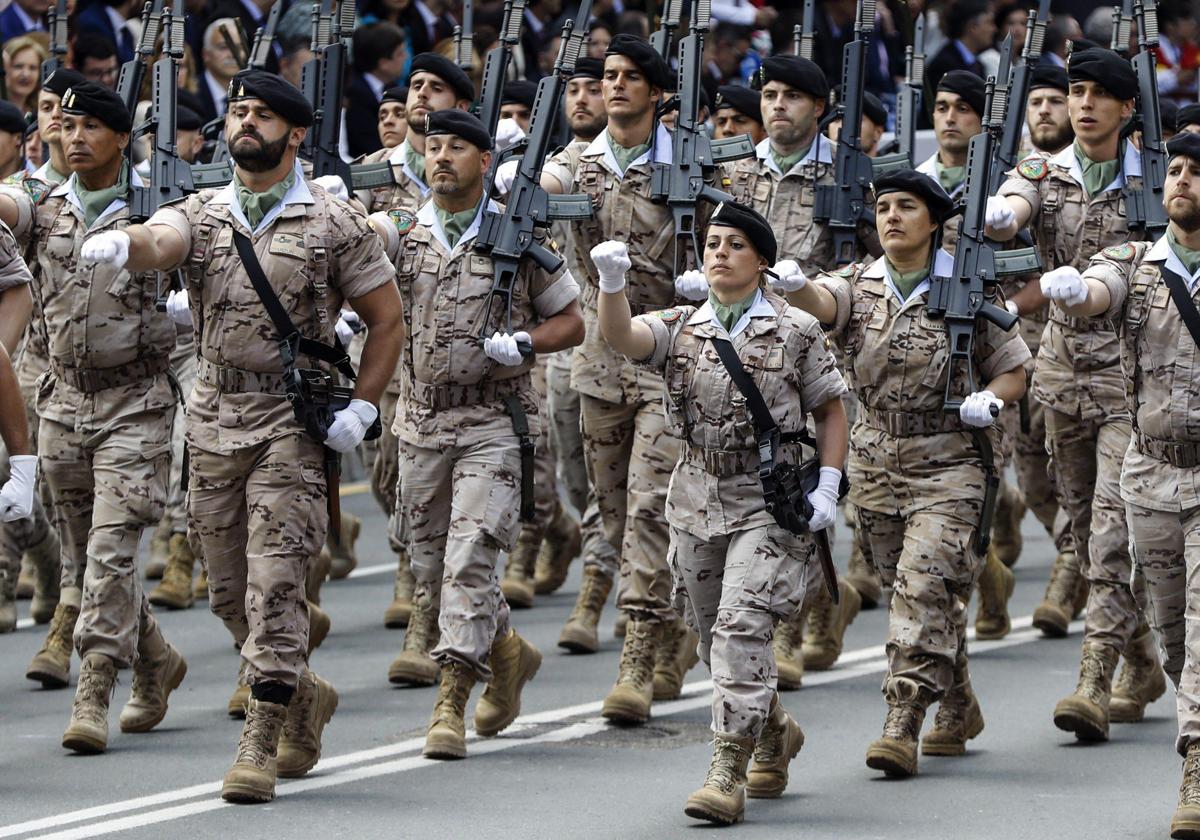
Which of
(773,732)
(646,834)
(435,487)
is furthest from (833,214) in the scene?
(646,834)

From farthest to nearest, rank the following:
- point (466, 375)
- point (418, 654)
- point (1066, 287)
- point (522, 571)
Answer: point (522, 571) < point (418, 654) < point (466, 375) < point (1066, 287)

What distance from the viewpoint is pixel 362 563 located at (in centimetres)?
1409

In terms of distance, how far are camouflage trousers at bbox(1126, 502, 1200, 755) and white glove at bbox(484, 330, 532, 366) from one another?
235 cm

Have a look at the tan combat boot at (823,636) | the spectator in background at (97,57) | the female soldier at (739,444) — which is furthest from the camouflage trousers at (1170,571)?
the spectator in background at (97,57)

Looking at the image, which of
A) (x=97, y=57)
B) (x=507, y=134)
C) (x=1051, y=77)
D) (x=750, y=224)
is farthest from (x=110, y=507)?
(x=97, y=57)

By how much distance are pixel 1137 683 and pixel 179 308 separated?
13.7 feet

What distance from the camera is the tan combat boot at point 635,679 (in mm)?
9609

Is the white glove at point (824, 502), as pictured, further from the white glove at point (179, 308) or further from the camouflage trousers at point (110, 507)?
the camouflage trousers at point (110, 507)

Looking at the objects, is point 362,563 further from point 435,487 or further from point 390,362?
point 390,362

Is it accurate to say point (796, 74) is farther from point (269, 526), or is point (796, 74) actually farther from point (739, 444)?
point (269, 526)

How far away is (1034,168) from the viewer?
414 inches

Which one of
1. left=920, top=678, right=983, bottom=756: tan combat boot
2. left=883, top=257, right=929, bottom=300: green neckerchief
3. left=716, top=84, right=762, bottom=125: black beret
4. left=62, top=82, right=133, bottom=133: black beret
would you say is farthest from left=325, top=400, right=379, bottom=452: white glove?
left=716, top=84, right=762, bottom=125: black beret

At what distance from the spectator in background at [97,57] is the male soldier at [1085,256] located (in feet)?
20.2

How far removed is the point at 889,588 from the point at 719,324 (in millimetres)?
1386
